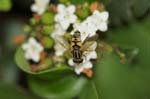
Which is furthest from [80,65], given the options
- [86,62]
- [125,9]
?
[125,9]

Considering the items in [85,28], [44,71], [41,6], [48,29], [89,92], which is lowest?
[89,92]

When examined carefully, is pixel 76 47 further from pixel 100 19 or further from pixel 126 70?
pixel 126 70

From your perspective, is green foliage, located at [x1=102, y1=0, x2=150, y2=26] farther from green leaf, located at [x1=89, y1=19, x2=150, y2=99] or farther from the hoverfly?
the hoverfly

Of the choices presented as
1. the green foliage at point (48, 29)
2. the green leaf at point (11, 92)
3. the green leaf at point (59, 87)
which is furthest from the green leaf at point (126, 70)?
the green leaf at point (11, 92)

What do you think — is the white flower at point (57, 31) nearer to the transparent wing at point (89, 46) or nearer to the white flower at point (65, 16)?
the white flower at point (65, 16)

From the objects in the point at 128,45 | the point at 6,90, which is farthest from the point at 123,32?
the point at 6,90

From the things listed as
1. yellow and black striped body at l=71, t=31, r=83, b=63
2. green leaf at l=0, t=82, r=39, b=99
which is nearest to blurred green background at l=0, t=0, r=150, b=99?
green leaf at l=0, t=82, r=39, b=99

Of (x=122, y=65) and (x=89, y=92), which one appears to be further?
(x=122, y=65)
